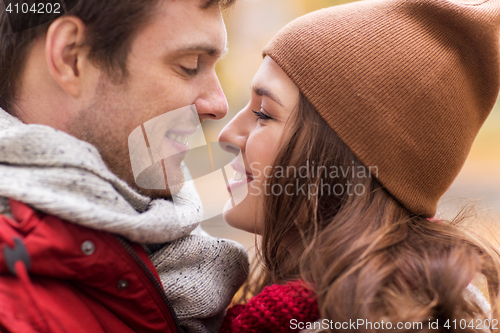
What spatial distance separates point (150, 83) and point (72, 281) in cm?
53

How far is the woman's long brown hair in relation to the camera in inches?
32.7

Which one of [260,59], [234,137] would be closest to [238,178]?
[234,137]

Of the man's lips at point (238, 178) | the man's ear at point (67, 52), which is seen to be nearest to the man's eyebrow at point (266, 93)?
the man's lips at point (238, 178)

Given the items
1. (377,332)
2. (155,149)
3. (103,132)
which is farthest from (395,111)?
(103,132)

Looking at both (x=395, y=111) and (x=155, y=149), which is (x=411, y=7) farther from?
(x=155, y=149)

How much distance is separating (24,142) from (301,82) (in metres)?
0.69

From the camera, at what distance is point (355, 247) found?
926mm

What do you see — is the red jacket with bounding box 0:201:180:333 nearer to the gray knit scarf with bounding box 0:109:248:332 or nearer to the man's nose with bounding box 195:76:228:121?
the gray knit scarf with bounding box 0:109:248:332

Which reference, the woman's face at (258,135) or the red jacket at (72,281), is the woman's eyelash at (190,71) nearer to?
the woman's face at (258,135)

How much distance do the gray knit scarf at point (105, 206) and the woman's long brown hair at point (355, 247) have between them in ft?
0.74

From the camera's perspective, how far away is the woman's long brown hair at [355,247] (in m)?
0.83

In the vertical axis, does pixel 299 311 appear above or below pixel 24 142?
below

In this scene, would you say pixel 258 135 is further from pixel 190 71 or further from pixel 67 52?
pixel 67 52

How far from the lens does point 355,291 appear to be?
2.75 feet
